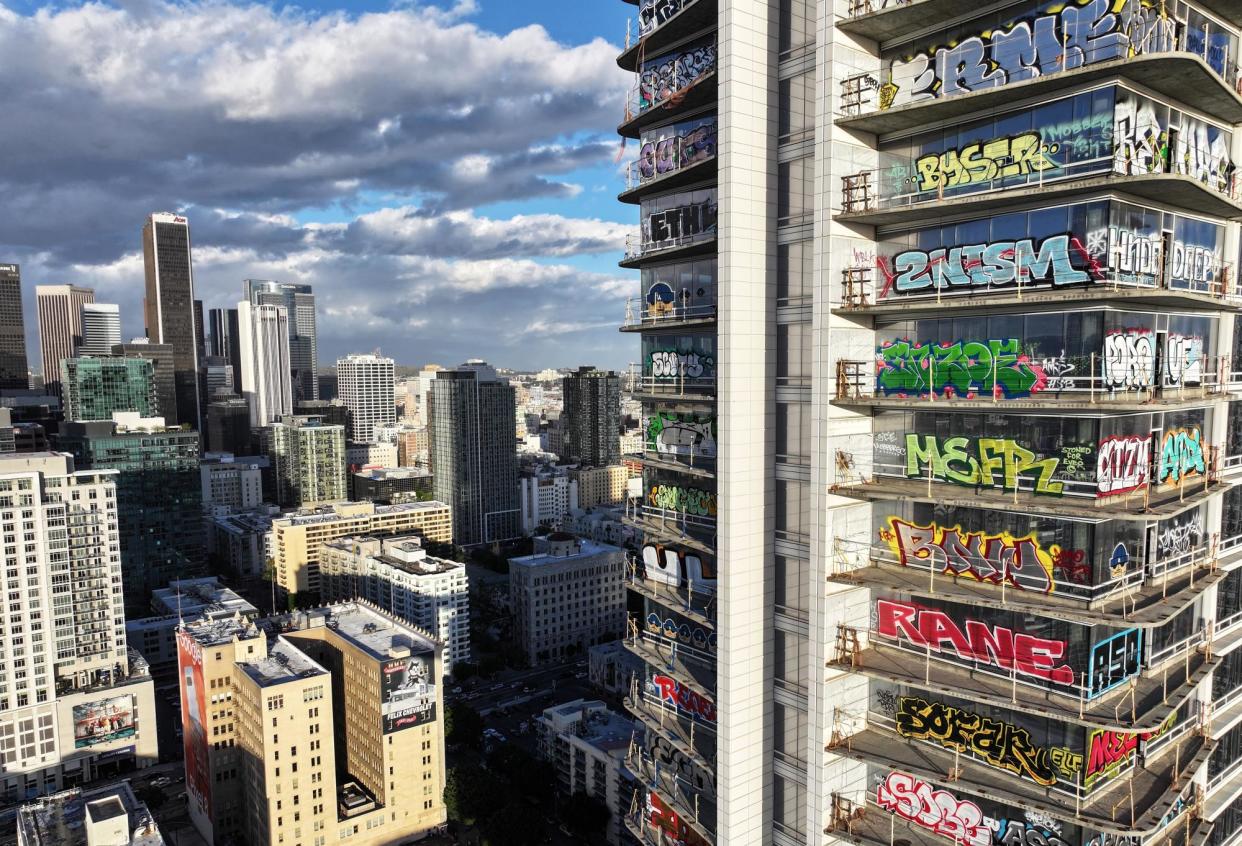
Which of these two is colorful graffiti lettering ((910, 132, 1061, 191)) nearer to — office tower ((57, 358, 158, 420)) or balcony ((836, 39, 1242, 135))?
balcony ((836, 39, 1242, 135))

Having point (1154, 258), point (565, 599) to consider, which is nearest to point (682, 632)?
point (1154, 258)

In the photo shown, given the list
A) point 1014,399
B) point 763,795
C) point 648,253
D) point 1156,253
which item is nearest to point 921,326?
point 1014,399

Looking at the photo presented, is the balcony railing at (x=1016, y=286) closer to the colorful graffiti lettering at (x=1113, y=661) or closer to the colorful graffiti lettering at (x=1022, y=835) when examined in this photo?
the colorful graffiti lettering at (x=1113, y=661)

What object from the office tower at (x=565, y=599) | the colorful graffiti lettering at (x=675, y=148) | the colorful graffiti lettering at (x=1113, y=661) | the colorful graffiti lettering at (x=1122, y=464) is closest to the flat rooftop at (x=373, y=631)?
the office tower at (x=565, y=599)

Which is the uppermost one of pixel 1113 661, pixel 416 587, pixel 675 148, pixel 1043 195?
pixel 675 148

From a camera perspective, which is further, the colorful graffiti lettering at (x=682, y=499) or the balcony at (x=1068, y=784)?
the colorful graffiti lettering at (x=682, y=499)

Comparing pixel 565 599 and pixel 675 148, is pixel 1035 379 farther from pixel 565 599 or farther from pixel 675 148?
pixel 565 599

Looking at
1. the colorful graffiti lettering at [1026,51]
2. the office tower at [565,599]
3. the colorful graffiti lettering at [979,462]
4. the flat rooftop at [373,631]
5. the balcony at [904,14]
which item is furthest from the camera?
the office tower at [565,599]
